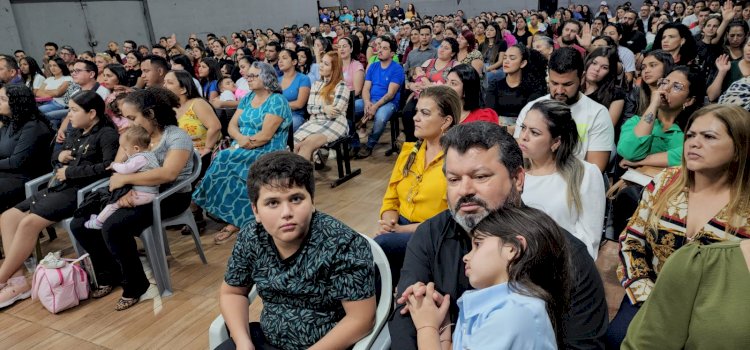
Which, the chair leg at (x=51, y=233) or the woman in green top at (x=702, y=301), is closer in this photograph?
the woman in green top at (x=702, y=301)

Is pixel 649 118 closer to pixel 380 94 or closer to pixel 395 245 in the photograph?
pixel 395 245

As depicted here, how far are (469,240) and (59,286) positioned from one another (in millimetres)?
2461

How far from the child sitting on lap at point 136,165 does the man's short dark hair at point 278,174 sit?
4.77 feet

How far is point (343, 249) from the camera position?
1510 millimetres

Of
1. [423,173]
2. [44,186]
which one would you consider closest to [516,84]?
[423,173]

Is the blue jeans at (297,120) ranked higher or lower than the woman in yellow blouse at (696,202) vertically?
lower

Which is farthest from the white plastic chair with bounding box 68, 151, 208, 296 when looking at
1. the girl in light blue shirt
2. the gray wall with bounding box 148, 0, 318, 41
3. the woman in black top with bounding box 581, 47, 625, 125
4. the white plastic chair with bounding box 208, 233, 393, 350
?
the gray wall with bounding box 148, 0, 318, 41

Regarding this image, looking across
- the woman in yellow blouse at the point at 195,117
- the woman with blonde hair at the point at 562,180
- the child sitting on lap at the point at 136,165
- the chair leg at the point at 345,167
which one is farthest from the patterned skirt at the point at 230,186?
the woman with blonde hair at the point at 562,180

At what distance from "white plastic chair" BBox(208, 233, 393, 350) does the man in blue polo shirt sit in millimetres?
3547

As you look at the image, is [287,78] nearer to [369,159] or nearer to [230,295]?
[369,159]

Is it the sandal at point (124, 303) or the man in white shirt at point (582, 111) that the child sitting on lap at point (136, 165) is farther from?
the man in white shirt at point (582, 111)

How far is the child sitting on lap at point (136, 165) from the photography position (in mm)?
2742

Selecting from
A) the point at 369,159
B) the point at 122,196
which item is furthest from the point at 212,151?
the point at 369,159

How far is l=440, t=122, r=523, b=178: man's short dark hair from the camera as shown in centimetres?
150
